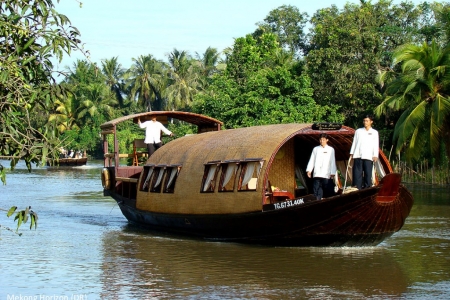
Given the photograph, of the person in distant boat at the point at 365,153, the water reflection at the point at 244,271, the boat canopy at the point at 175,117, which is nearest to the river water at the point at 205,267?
the water reflection at the point at 244,271

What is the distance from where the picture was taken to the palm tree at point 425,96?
2109 centimetres

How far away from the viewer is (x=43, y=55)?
17.5ft

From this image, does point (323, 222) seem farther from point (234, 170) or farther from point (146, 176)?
point (146, 176)

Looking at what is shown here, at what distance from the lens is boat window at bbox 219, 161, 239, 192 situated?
461 inches

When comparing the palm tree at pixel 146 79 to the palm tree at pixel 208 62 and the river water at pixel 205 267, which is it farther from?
the river water at pixel 205 267

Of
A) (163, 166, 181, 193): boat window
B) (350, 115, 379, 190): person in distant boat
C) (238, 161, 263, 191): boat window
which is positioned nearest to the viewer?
(350, 115, 379, 190): person in distant boat

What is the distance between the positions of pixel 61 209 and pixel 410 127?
32.5 ft

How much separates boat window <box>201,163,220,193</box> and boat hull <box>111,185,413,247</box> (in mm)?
446

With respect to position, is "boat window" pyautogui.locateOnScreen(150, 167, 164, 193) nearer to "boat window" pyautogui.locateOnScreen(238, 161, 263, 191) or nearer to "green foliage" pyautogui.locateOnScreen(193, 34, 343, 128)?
"boat window" pyautogui.locateOnScreen(238, 161, 263, 191)

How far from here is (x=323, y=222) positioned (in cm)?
1062

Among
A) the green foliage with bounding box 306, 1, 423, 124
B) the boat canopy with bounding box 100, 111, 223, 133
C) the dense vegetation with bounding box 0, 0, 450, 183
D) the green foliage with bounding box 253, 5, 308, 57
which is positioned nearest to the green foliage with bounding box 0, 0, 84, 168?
the dense vegetation with bounding box 0, 0, 450, 183

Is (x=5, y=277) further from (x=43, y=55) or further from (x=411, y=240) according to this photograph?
(x=411, y=240)

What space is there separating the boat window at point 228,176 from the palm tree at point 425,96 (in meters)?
10.6

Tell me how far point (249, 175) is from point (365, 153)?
69.9 inches
